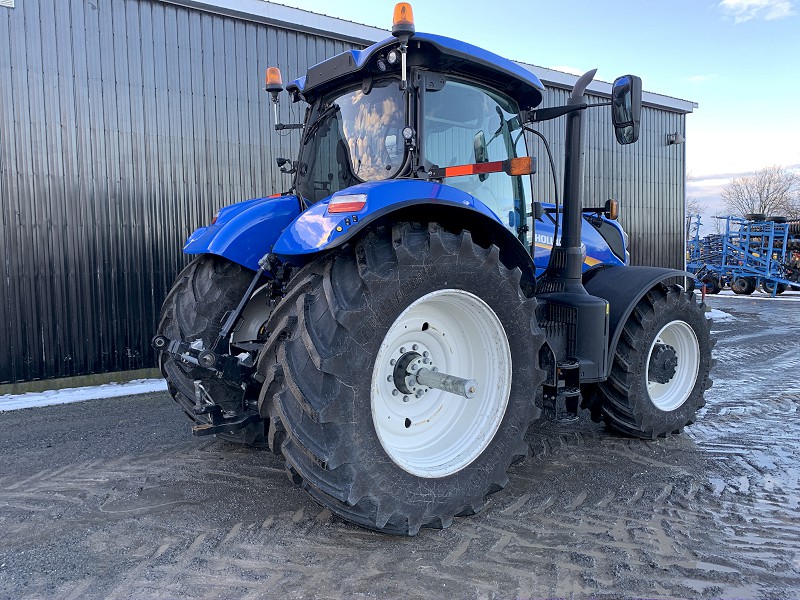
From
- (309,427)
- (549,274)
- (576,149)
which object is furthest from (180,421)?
(576,149)

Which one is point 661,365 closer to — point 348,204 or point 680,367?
point 680,367

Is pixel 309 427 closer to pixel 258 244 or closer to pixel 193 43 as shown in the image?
pixel 258 244

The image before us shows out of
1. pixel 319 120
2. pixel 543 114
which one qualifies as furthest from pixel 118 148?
pixel 543 114

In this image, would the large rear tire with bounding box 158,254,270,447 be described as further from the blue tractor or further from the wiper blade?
the wiper blade

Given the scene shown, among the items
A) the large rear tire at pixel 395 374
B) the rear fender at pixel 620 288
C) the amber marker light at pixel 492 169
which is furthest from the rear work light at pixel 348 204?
the rear fender at pixel 620 288

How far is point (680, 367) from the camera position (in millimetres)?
4641

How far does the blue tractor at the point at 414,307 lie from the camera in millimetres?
2641

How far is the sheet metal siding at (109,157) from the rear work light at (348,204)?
5.03 metres

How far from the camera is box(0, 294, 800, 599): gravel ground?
2.46 m

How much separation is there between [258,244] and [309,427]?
146cm

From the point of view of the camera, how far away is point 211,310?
11.9 ft

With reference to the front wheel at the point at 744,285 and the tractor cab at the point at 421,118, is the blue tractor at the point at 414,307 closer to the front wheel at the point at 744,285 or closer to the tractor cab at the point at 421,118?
the tractor cab at the point at 421,118

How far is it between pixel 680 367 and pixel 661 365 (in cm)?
43

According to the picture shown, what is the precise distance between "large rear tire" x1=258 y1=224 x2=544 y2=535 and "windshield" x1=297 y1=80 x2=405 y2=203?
2.19ft
